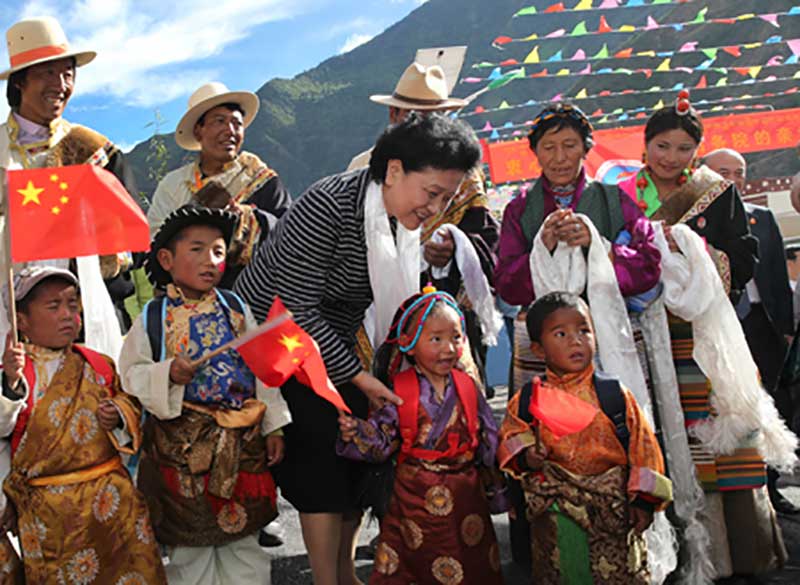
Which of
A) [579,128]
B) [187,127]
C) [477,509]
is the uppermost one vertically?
[187,127]

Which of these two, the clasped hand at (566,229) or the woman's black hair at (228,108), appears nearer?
the clasped hand at (566,229)

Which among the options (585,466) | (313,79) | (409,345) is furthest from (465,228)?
(313,79)

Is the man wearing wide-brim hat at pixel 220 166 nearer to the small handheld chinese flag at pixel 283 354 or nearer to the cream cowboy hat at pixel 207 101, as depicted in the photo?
the cream cowboy hat at pixel 207 101

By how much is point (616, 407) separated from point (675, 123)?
52.4 inches

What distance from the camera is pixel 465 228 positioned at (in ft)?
12.9

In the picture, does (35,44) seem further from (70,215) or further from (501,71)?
(501,71)

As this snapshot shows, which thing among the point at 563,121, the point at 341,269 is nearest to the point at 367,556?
the point at 341,269

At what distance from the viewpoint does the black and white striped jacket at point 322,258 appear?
2.98 m

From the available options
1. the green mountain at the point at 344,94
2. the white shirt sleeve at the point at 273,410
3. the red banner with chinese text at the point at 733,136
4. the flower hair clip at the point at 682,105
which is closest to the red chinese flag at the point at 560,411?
the white shirt sleeve at the point at 273,410

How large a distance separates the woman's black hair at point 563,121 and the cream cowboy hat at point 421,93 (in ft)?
3.31

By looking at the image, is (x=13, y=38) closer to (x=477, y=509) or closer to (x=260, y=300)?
(x=260, y=300)

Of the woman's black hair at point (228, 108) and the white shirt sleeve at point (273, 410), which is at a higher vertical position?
the woman's black hair at point (228, 108)

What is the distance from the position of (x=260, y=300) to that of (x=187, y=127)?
186 cm

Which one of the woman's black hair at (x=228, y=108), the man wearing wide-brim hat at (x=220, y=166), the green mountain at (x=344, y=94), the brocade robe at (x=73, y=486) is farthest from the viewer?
the green mountain at (x=344, y=94)
